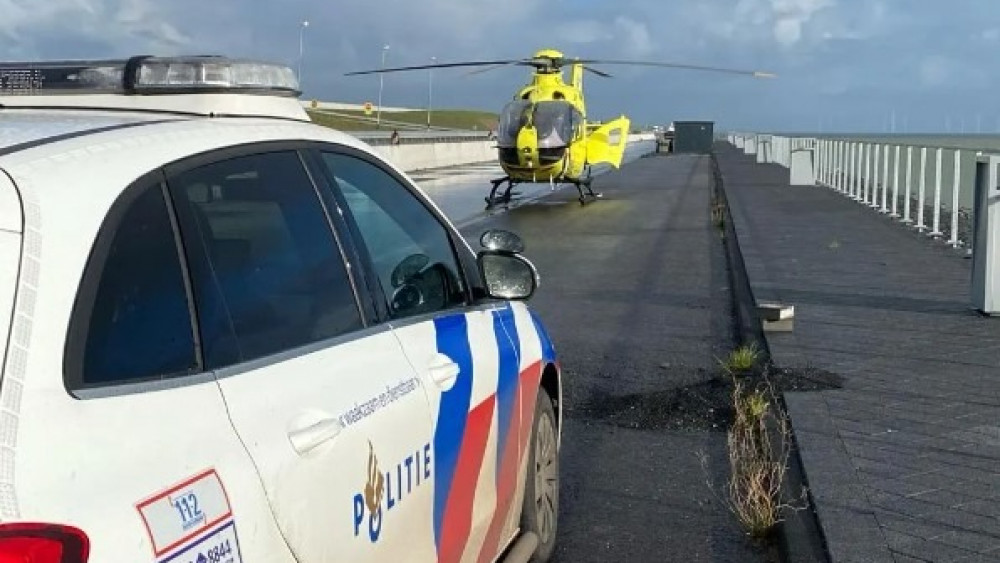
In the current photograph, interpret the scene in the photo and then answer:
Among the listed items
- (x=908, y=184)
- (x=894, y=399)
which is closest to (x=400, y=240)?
(x=894, y=399)

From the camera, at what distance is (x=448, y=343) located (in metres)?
3.71

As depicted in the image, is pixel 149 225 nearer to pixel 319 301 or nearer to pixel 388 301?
pixel 319 301

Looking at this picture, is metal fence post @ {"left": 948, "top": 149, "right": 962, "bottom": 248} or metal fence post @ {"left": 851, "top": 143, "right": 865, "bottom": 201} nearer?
metal fence post @ {"left": 948, "top": 149, "right": 962, "bottom": 248}

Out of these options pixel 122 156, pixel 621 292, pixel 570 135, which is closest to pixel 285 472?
pixel 122 156

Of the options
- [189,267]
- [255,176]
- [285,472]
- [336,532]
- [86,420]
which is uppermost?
[255,176]

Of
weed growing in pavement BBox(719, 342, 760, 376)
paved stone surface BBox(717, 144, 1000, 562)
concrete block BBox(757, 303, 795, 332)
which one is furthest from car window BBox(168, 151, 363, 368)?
concrete block BBox(757, 303, 795, 332)

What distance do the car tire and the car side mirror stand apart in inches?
22.0

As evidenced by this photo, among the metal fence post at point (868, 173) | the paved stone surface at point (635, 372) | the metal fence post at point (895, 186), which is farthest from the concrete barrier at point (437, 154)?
the paved stone surface at point (635, 372)

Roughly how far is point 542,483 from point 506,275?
1008 millimetres

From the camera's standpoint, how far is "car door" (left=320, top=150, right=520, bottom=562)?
11.3 feet

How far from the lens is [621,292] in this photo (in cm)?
1324

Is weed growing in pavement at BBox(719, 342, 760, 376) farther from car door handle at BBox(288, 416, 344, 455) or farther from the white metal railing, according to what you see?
the white metal railing

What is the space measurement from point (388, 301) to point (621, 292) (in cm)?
989

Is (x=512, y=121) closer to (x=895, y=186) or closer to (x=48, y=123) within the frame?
(x=895, y=186)
